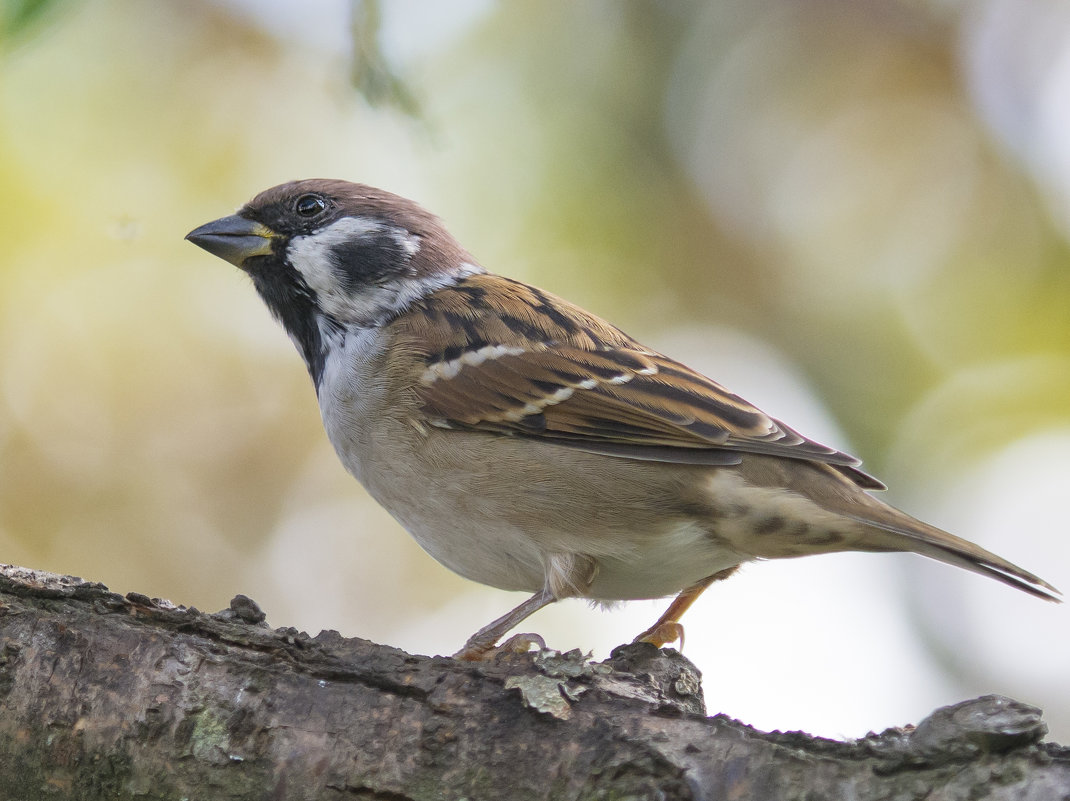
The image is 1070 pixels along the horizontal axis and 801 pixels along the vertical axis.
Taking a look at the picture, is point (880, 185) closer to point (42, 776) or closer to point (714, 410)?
point (714, 410)

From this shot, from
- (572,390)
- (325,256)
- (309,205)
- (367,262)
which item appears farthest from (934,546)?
(309,205)

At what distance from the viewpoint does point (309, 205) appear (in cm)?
505

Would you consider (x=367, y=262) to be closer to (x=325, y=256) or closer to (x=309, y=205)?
(x=325, y=256)

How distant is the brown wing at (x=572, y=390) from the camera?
3.96 m

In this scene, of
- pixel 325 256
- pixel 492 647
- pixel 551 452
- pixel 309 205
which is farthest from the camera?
pixel 309 205

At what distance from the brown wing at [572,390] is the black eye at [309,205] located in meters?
0.76

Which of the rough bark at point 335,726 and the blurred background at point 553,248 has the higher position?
the blurred background at point 553,248

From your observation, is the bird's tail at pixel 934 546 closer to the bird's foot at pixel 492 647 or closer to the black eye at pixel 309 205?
the bird's foot at pixel 492 647

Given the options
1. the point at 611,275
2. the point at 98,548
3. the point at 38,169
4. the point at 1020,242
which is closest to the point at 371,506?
the point at 98,548

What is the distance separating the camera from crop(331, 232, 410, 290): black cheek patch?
4.90 metres

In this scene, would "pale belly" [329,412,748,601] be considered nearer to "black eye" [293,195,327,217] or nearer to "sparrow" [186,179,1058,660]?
"sparrow" [186,179,1058,660]

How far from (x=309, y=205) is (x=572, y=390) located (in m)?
1.74

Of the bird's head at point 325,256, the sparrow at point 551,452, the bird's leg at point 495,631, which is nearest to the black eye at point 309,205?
the bird's head at point 325,256

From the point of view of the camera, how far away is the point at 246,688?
2705mm
